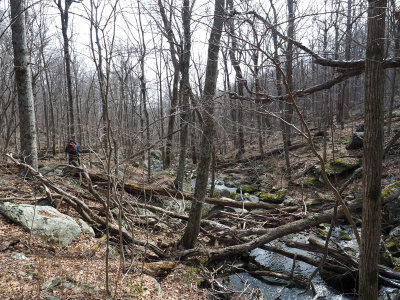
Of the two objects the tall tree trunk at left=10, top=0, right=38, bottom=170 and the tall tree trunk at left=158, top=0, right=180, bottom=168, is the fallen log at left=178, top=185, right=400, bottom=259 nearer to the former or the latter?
the tall tree trunk at left=158, top=0, right=180, bottom=168

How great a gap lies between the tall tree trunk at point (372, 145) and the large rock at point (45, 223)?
190 inches

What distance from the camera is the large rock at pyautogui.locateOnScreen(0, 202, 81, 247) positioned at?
4672 millimetres

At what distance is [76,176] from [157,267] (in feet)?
17.8

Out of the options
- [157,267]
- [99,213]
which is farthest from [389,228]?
[99,213]

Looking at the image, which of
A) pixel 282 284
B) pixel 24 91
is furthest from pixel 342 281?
pixel 24 91

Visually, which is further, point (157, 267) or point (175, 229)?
point (175, 229)

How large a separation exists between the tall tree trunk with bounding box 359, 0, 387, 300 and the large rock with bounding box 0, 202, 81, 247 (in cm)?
482

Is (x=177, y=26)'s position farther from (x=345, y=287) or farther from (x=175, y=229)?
(x=345, y=287)

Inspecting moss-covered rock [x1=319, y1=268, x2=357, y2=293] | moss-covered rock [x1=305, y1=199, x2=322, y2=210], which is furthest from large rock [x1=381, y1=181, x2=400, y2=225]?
moss-covered rock [x1=319, y1=268, x2=357, y2=293]

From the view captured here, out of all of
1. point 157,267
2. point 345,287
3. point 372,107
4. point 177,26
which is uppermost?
point 177,26

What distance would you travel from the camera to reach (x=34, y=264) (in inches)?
148

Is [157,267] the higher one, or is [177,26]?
[177,26]

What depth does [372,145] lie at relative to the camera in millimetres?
2887

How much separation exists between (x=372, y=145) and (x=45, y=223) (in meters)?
5.36
